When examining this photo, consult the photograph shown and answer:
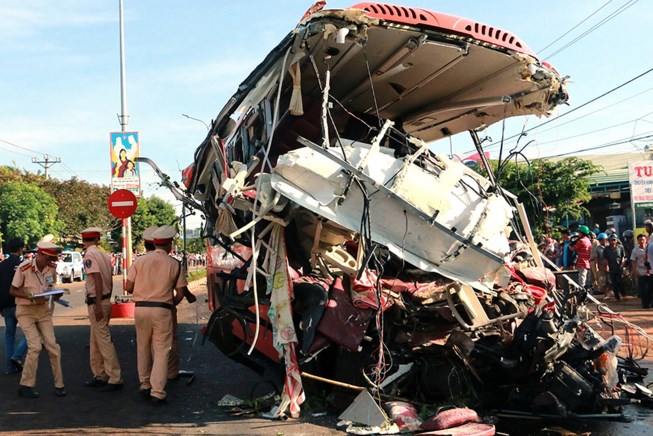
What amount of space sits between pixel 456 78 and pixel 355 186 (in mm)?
1861

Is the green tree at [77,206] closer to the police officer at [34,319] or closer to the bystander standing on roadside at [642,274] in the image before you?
the bystander standing on roadside at [642,274]

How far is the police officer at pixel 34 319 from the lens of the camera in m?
7.16

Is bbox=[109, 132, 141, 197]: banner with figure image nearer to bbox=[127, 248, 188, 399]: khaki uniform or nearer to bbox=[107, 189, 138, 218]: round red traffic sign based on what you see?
bbox=[107, 189, 138, 218]: round red traffic sign

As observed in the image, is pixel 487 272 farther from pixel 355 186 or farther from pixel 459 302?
pixel 355 186

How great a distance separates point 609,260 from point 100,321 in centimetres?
1154

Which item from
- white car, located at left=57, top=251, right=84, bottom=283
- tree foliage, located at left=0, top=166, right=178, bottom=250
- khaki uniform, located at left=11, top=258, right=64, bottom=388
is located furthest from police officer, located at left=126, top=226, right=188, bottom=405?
tree foliage, located at left=0, top=166, right=178, bottom=250

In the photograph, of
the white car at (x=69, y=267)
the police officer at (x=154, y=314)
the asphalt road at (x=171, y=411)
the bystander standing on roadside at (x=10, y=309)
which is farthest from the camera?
the white car at (x=69, y=267)

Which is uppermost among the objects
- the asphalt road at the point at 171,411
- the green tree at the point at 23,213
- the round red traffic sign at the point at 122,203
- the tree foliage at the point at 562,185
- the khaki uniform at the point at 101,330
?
the green tree at the point at 23,213

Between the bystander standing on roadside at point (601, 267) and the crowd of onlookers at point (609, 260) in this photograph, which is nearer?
the crowd of onlookers at point (609, 260)

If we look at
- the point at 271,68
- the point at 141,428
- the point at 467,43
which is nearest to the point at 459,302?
the point at 467,43

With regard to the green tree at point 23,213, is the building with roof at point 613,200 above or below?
below

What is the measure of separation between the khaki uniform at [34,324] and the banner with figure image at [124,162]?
8274mm

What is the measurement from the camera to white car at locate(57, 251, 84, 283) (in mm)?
31766

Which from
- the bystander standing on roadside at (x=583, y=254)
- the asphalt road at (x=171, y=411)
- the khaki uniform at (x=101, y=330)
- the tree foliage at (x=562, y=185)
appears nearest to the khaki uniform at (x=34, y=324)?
the asphalt road at (x=171, y=411)
